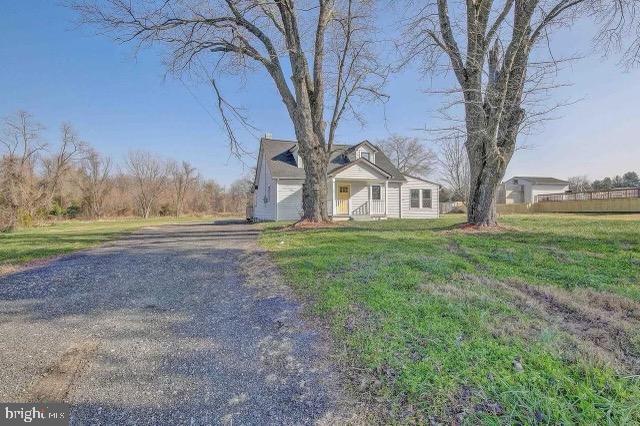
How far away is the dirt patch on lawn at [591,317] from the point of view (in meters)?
2.32

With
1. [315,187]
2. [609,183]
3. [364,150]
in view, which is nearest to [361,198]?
[364,150]

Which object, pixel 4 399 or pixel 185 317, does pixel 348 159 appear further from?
pixel 4 399

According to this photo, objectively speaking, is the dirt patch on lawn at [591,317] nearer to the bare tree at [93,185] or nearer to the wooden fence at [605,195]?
the wooden fence at [605,195]

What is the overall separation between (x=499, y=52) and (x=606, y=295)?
25.8ft

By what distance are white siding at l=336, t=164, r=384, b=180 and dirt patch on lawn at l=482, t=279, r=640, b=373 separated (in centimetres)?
1480

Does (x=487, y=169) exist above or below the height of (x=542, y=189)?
below

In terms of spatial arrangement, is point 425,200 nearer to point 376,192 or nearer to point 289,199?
point 376,192

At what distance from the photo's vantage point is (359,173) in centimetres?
1880

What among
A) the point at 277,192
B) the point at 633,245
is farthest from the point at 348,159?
the point at 633,245

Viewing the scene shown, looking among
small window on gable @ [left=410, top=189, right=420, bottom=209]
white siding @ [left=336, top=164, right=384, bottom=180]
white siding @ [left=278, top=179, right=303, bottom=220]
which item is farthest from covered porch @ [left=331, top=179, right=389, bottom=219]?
small window on gable @ [left=410, top=189, right=420, bottom=209]

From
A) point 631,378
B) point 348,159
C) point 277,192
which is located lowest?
point 631,378

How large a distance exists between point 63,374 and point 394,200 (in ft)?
67.4

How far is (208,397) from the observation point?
206 centimetres

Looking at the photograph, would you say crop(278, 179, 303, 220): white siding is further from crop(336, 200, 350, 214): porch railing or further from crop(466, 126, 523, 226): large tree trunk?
crop(466, 126, 523, 226): large tree trunk
